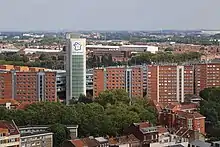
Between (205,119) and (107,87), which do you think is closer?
(205,119)

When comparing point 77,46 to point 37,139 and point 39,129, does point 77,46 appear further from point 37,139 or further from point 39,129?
point 37,139

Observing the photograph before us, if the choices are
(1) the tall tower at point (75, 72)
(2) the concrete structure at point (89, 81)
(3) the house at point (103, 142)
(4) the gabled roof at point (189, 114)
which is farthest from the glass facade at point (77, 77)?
(3) the house at point (103, 142)

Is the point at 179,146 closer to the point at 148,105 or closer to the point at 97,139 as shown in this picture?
the point at 97,139

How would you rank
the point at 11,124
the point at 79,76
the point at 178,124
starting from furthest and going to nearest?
1. the point at 79,76
2. the point at 178,124
3. the point at 11,124

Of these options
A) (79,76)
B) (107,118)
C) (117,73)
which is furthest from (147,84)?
(107,118)

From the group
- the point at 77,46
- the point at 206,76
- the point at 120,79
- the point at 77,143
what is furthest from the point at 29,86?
the point at 77,143

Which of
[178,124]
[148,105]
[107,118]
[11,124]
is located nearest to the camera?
[11,124]
